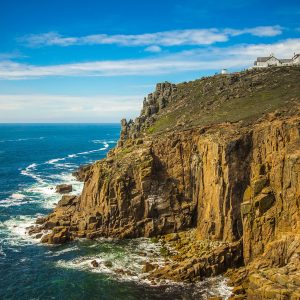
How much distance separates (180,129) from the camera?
78.2m

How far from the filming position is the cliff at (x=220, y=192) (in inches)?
1992

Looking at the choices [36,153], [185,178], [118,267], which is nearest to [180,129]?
[185,178]

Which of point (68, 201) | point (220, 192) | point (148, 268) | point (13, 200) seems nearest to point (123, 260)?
point (148, 268)

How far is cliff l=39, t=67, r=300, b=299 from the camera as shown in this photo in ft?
166

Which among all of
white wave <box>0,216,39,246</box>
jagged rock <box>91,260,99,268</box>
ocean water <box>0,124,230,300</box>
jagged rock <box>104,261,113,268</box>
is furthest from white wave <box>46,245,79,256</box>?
jagged rock <box>104,261,113,268</box>

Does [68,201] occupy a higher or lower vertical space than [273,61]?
lower

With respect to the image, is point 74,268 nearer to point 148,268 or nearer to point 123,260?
point 123,260

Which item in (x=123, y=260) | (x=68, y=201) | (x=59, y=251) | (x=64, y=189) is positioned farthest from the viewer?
(x=64, y=189)

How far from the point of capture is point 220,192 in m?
61.1

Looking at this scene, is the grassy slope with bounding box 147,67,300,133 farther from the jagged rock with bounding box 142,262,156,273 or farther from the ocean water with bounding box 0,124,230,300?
the jagged rock with bounding box 142,262,156,273

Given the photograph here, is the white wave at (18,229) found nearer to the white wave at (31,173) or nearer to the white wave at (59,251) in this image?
the white wave at (59,251)

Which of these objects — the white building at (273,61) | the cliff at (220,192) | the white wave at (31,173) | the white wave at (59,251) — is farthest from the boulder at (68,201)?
the white building at (273,61)

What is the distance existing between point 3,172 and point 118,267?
3336 inches

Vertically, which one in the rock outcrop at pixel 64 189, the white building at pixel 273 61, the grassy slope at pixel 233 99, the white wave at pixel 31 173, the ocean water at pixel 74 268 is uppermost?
the white building at pixel 273 61
